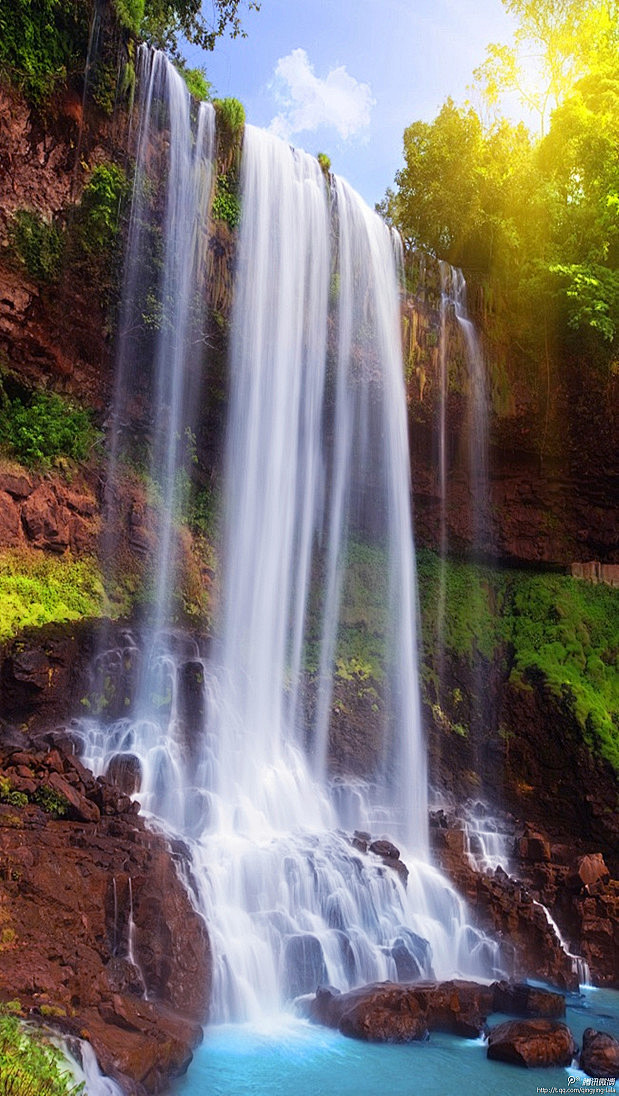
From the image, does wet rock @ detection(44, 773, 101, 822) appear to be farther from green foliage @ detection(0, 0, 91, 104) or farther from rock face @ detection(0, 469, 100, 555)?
green foliage @ detection(0, 0, 91, 104)

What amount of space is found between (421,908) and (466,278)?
15.6m

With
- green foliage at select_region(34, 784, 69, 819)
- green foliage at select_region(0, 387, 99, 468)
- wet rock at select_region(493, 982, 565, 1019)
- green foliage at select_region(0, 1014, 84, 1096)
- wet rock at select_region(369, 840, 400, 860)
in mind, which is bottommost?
wet rock at select_region(493, 982, 565, 1019)


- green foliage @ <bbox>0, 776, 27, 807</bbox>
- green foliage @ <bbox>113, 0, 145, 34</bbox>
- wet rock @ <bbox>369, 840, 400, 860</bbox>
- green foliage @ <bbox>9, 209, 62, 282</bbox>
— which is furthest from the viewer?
green foliage @ <bbox>113, 0, 145, 34</bbox>

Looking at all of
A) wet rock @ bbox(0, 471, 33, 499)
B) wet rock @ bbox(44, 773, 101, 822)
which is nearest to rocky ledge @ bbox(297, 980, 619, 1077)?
wet rock @ bbox(44, 773, 101, 822)

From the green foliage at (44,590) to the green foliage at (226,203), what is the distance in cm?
790

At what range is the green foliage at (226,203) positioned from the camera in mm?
16938

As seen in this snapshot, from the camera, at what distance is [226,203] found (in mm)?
17062

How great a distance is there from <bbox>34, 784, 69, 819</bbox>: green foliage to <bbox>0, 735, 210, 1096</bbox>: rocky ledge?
1 centimetres

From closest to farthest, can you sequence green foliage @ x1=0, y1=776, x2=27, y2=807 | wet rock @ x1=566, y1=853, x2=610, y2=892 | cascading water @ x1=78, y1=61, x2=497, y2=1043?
green foliage @ x1=0, y1=776, x2=27, y2=807 → cascading water @ x1=78, y1=61, x2=497, y2=1043 → wet rock @ x1=566, y1=853, x2=610, y2=892

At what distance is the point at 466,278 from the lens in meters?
20.9

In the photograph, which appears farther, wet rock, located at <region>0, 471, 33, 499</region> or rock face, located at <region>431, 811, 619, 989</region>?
wet rock, located at <region>0, 471, 33, 499</region>

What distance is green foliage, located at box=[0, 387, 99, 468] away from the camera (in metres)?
15.0

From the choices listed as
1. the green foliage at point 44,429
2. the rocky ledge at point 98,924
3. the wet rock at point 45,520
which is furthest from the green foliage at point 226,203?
the rocky ledge at point 98,924

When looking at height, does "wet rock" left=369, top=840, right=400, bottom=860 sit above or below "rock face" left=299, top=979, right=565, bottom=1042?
above
